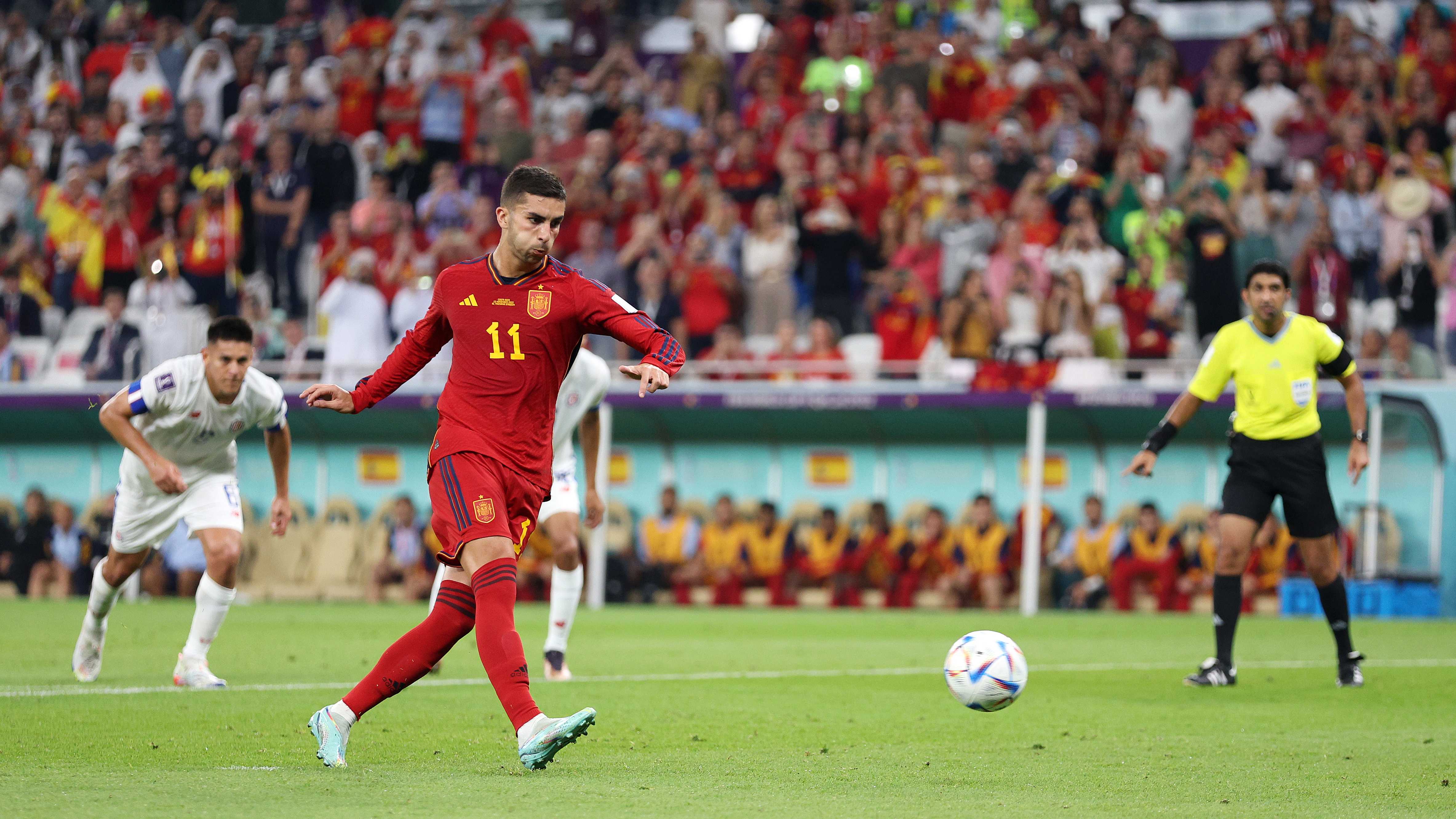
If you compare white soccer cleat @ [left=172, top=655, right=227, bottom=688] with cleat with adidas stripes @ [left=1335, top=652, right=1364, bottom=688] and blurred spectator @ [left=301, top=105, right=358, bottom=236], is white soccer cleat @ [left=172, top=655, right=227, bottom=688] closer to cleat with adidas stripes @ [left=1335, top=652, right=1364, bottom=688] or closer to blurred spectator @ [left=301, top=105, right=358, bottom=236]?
cleat with adidas stripes @ [left=1335, top=652, right=1364, bottom=688]

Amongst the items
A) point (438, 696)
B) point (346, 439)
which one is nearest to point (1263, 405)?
point (438, 696)

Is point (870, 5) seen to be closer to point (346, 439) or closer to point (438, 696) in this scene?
point (346, 439)

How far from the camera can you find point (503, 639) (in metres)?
5.69

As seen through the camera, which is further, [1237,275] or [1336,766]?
[1237,275]

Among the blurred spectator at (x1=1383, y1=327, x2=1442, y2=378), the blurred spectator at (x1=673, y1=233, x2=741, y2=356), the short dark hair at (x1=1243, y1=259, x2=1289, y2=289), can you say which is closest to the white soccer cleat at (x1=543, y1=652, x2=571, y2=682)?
the short dark hair at (x1=1243, y1=259, x2=1289, y2=289)

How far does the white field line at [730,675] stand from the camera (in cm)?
873

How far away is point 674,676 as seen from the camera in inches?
397

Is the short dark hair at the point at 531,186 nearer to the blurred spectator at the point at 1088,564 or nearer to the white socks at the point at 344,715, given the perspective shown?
the white socks at the point at 344,715

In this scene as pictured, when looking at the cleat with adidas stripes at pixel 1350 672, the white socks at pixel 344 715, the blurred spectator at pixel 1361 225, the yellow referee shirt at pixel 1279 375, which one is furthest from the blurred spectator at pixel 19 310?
the white socks at pixel 344 715

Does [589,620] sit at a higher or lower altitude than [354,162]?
lower

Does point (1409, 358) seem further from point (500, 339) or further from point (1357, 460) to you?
point (500, 339)

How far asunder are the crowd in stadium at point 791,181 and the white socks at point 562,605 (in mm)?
9707

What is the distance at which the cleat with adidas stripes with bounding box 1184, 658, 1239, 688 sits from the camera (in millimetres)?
9445

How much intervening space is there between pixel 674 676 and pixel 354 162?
14367mm
